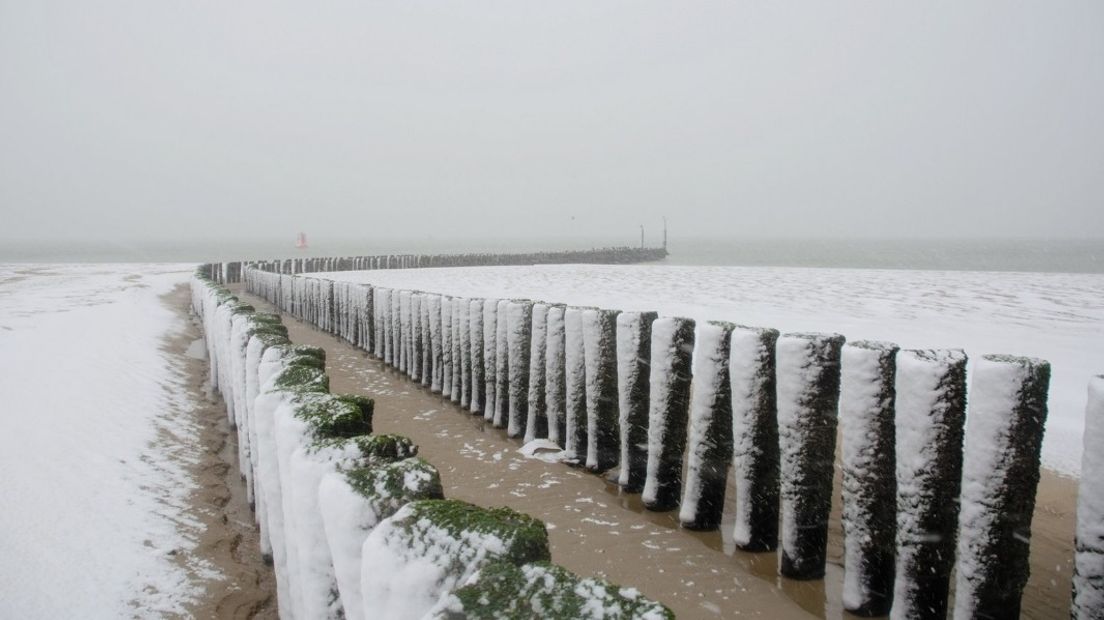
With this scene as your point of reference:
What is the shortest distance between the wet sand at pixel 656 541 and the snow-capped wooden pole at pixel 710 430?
0.13 meters

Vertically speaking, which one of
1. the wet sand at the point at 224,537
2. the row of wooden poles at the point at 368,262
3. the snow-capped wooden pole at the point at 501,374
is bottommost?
the wet sand at the point at 224,537

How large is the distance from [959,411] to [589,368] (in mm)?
2304

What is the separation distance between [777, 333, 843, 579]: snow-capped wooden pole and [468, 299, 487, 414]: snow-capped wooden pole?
3369 mm

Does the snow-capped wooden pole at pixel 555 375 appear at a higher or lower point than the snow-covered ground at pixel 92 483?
higher

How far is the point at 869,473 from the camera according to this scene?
275 cm

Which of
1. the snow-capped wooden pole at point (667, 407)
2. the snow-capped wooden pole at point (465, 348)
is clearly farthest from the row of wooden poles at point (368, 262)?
the snow-capped wooden pole at point (667, 407)

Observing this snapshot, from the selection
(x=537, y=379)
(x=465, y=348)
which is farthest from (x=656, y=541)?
(x=465, y=348)

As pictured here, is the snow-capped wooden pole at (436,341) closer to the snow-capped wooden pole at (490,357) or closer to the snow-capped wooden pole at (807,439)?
the snow-capped wooden pole at (490,357)

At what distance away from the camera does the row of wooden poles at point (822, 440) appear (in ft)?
7.73

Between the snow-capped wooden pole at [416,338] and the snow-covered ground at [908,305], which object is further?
the snow-covered ground at [908,305]

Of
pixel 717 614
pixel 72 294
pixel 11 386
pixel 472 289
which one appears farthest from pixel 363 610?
pixel 72 294

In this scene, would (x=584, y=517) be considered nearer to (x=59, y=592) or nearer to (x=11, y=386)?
(x=59, y=592)

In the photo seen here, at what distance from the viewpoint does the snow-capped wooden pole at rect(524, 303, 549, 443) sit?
4.98 m

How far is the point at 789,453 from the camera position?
3047 millimetres
